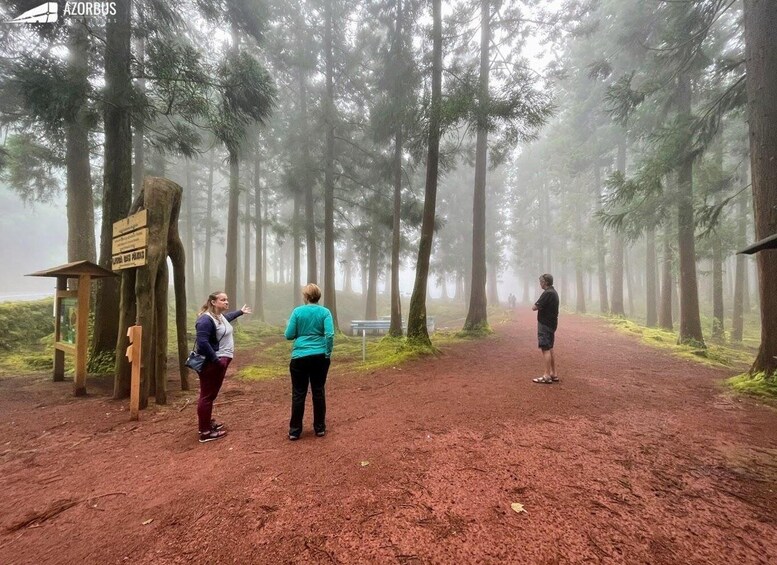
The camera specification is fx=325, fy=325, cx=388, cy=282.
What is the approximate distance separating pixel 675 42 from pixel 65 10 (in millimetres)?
14272

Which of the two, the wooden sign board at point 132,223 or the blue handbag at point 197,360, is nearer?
the blue handbag at point 197,360

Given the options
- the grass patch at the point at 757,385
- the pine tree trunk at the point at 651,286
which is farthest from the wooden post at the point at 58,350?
the pine tree trunk at the point at 651,286

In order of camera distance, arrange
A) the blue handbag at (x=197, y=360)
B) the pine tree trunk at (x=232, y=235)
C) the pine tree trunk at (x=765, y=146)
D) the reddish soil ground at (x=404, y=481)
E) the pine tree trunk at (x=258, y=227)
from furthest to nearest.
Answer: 1. the pine tree trunk at (x=258, y=227)
2. the pine tree trunk at (x=232, y=235)
3. the pine tree trunk at (x=765, y=146)
4. the blue handbag at (x=197, y=360)
5. the reddish soil ground at (x=404, y=481)

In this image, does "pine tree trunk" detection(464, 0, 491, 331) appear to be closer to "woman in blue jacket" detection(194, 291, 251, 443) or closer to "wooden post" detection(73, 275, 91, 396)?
"woman in blue jacket" detection(194, 291, 251, 443)

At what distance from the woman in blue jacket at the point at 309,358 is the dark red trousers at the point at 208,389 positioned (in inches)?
34.7

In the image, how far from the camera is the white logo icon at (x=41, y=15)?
626 cm

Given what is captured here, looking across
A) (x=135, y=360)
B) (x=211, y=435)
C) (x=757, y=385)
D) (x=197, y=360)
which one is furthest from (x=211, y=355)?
(x=757, y=385)

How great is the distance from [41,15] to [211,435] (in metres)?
8.75

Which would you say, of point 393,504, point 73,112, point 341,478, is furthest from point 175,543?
point 73,112

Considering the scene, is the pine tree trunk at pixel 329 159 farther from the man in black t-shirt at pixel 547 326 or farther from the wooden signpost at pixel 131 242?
the man in black t-shirt at pixel 547 326

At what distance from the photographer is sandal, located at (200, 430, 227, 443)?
398 centimetres

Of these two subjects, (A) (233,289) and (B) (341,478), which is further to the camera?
(A) (233,289)

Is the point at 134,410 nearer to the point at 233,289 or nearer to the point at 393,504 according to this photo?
the point at 393,504

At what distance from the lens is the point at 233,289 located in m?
14.3
